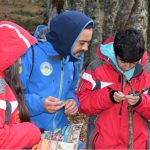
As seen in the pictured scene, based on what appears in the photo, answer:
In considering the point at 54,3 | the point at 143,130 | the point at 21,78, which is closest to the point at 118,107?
the point at 143,130

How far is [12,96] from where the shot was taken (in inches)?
103

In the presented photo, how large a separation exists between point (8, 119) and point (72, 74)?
840 mm

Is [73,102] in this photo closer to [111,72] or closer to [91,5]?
[111,72]

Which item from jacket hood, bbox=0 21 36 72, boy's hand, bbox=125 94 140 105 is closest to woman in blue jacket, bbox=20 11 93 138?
jacket hood, bbox=0 21 36 72

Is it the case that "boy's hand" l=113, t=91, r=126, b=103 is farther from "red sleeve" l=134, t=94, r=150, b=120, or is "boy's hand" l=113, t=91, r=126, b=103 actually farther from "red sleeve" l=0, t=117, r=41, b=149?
"red sleeve" l=0, t=117, r=41, b=149

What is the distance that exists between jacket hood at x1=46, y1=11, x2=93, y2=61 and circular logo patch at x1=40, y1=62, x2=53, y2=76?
0.45 ft

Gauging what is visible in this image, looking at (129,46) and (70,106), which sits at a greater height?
(129,46)

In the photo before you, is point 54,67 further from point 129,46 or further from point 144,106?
point 144,106

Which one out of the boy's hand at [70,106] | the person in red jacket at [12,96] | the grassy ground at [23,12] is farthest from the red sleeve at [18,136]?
the grassy ground at [23,12]

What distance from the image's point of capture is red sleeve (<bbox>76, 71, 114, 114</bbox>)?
3137mm

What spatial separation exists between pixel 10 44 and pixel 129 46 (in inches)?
36.4

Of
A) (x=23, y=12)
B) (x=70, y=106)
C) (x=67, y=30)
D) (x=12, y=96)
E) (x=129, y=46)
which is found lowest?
(x=23, y=12)

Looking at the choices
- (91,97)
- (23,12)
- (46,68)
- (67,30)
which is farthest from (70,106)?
(23,12)

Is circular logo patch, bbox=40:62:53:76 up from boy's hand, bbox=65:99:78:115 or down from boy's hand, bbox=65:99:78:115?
up
